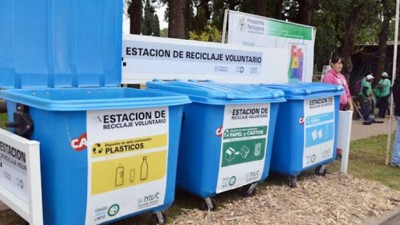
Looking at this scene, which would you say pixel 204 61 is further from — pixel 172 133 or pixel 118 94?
pixel 172 133

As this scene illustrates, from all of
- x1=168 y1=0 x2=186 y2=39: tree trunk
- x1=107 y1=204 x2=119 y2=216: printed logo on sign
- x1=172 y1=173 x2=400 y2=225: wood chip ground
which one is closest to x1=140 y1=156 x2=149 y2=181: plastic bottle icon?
x1=107 y1=204 x2=119 y2=216: printed logo on sign

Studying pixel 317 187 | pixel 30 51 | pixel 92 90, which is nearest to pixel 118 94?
pixel 92 90

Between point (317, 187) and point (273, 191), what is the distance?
0.66 meters

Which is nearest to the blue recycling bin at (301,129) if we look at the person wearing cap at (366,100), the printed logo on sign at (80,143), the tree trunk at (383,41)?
the printed logo on sign at (80,143)

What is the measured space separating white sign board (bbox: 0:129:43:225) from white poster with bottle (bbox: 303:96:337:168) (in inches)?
130

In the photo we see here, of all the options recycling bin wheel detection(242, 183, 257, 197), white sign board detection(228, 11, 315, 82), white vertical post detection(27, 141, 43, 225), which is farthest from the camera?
white sign board detection(228, 11, 315, 82)

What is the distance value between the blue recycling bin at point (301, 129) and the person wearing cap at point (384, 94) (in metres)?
9.86

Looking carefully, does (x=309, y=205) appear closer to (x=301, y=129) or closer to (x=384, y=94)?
(x=301, y=129)

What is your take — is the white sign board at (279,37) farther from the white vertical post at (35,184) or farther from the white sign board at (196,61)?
the white vertical post at (35,184)

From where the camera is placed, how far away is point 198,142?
4.14 m

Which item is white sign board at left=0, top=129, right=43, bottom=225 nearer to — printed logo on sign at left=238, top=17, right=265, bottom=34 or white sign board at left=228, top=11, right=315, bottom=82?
white sign board at left=228, top=11, right=315, bottom=82

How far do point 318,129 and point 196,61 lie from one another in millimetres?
1807

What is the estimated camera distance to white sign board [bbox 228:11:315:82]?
22.5ft

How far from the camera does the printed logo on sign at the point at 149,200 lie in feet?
11.7
